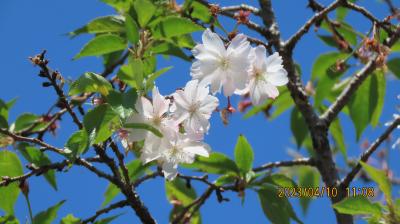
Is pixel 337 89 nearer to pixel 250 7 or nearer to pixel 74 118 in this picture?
pixel 250 7

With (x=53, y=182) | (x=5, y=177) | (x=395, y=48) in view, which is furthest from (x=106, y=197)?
(x=395, y=48)

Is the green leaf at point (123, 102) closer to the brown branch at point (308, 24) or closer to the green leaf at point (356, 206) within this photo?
the green leaf at point (356, 206)

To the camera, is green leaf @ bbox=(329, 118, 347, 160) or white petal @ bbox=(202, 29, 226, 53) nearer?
white petal @ bbox=(202, 29, 226, 53)

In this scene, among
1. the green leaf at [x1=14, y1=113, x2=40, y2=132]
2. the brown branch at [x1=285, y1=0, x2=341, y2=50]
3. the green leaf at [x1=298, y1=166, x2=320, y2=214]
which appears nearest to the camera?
the brown branch at [x1=285, y1=0, x2=341, y2=50]

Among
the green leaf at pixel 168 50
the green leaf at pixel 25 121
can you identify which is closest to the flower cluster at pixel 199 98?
the green leaf at pixel 168 50

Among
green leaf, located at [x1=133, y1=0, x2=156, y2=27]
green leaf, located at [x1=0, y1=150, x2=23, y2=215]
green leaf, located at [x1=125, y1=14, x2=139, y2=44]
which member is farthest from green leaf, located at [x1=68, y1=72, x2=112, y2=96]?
green leaf, located at [x1=0, y1=150, x2=23, y2=215]

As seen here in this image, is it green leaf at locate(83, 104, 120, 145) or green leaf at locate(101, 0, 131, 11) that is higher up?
green leaf at locate(101, 0, 131, 11)

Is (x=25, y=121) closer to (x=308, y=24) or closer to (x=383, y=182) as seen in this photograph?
(x=308, y=24)

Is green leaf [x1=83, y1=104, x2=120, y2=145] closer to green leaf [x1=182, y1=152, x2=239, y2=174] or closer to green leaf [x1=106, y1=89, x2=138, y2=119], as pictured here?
green leaf [x1=106, y1=89, x2=138, y2=119]
